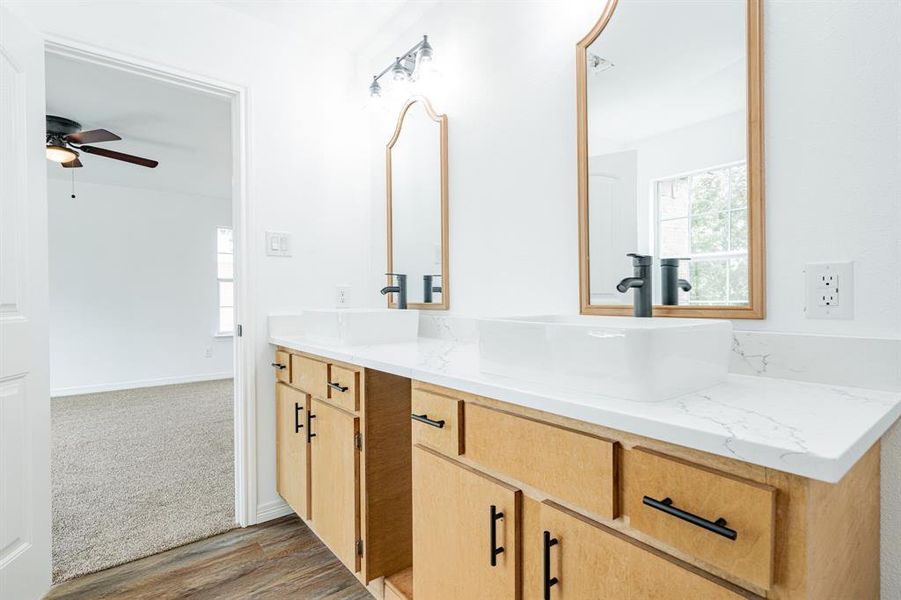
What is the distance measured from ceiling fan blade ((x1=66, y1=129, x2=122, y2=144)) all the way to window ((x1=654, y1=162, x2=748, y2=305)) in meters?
3.45

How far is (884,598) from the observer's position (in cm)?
89

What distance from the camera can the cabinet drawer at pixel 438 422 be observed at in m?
1.08

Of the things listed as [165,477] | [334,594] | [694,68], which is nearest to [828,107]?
[694,68]

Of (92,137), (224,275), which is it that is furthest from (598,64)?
(224,275)

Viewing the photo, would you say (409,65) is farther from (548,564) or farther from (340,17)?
(548,564)

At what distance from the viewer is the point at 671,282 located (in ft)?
3.89

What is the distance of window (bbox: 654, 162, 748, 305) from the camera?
109cm

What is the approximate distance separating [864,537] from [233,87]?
264cm

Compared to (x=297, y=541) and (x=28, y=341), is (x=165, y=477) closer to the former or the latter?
(x=297, y=541)

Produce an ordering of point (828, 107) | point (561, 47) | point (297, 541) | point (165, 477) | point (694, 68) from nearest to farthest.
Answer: point (828, 107)
point (694, 68)
point (561, 47)
point (297, 541)
point (165, 477)

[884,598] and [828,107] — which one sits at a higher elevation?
[828,107]

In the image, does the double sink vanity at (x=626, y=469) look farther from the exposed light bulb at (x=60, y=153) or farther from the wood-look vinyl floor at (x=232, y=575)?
the exposed light bulb at (x=60, y=153)

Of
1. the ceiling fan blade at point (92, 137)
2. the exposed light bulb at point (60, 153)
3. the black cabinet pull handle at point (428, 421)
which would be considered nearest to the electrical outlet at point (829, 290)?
the black cabinet pull handle at point (428, 421)

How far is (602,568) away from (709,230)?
33.3 inches
